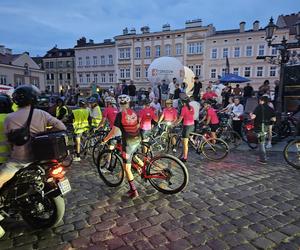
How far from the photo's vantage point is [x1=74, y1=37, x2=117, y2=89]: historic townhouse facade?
55.7 meters

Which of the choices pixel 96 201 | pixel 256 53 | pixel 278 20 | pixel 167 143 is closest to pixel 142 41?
pixel 256 53

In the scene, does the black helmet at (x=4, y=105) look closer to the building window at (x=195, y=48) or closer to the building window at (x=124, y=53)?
the building window at (x=195, y=48)

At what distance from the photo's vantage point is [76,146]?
7.49 metres

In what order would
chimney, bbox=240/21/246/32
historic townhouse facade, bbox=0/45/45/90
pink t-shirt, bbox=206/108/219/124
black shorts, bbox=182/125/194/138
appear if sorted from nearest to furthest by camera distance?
1. black shorts, bbox=182/125/194/138
2. pink t-shirt, bbox=206/108/219/124
3. chimney, bbox=240/21/246/32
4. historic townhouse facade, bbox=0/45/45/90

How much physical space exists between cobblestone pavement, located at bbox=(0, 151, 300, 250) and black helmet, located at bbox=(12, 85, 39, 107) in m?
1.85

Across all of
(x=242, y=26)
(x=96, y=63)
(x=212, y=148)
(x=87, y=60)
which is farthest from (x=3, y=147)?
(x=87, y=60)

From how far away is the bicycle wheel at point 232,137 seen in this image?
883cm

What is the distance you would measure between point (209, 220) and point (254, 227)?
2.08ft

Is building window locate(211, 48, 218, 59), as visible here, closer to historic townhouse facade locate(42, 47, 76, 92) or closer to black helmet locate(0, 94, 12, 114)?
historic townhouse facade locate(42, 47, 76, 92)

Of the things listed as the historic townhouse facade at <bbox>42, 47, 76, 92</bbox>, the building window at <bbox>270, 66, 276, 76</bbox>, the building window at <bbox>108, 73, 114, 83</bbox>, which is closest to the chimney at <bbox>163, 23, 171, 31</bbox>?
the building window at <bbox>108, 73, 114, 83</bbox>

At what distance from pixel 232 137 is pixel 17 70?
5257cm

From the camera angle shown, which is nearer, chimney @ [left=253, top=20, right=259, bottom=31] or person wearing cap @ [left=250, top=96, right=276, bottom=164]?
person wearing cap @ [left=250, top=96, right=276, bottom=164]

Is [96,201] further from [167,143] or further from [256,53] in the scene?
[256,53]

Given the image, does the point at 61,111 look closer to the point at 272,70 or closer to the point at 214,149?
the point at 214,149
